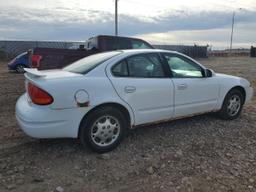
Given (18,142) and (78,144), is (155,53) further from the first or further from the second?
(18,142)

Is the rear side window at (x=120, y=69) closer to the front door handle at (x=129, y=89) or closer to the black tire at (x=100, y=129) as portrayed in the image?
the front door handle at (x=129, y=89)

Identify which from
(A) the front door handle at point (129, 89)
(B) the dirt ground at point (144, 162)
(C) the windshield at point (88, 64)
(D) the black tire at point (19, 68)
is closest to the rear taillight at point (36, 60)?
(B) the dirt ground at point (144, 162)

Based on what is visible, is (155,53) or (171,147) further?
(155,53)

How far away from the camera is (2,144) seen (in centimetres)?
505

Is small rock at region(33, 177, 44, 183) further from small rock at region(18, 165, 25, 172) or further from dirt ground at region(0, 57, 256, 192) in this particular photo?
small rock at region(18, 165, 25, 172)

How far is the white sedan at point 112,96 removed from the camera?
4273 mm

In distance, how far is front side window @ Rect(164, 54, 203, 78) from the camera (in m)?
5.45

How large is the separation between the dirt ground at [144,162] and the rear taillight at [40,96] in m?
0.81

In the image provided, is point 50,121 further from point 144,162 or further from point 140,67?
point 140,67

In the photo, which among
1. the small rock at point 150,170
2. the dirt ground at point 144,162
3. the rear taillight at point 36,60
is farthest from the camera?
the rear taillight at point 36,60

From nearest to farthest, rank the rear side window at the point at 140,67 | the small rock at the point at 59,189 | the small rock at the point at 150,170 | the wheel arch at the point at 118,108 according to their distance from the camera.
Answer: the small rock at the point at 59,189 < the small rock at the point at 150,170 < the wheel arch at the point at 118,108 < the rear side window at the point at 140,67

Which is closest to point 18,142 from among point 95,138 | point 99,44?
point 95,138

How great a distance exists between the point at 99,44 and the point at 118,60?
6.76m

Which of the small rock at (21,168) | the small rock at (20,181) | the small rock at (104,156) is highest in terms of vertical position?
the small rock at (104,156)
